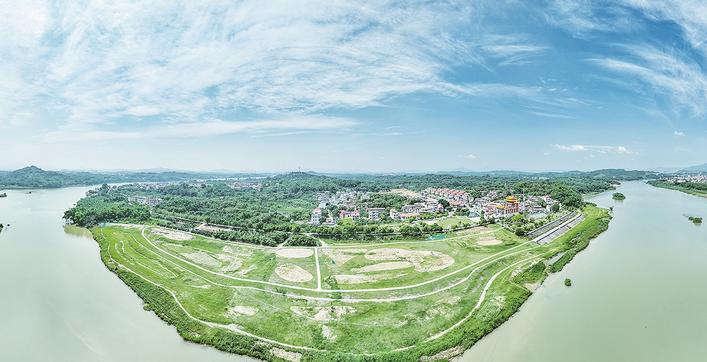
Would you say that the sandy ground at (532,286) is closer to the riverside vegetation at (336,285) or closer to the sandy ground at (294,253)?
the riverside vegetation at (336,285)

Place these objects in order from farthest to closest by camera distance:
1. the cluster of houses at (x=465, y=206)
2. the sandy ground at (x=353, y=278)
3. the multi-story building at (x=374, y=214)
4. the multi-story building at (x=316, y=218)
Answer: the multi-story building at (x=374, y=214), the cluster of houses at (x=465, y=206), the multi-story building at (x=316, y=218), the sandy ground at (x=353, y=278)

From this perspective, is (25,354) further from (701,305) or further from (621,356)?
(701,305)

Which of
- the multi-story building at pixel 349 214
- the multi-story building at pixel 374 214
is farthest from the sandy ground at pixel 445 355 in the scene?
the multi-story building at pixel 349 214

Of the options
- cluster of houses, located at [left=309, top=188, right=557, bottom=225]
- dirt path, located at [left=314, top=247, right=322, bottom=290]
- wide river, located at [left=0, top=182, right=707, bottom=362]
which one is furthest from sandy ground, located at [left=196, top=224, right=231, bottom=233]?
dirt path, located at [left=314, top=247, right=322, bottom=290]

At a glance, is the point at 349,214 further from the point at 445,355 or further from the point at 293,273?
the point at 445,355

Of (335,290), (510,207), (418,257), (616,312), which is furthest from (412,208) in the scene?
(616,312)

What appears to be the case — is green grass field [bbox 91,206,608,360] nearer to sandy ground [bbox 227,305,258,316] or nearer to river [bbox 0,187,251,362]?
sandy ground [bbox 227,305,258,316]

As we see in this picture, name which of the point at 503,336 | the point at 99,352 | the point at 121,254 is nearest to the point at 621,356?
the point at 503,336
